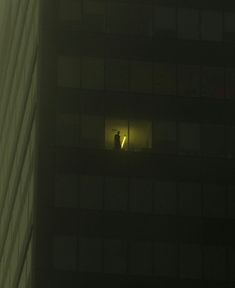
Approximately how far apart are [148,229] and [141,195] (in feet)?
6.30

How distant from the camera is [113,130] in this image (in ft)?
243

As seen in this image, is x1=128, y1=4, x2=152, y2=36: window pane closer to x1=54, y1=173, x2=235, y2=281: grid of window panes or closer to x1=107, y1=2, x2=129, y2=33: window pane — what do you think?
x1=107, y1=2, x2=129, y2=33: window pane

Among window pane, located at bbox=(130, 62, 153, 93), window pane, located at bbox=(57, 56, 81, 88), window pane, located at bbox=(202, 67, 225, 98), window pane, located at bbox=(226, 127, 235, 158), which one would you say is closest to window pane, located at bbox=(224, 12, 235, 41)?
window pane, located at bbox=(202, 67, 225, 98)

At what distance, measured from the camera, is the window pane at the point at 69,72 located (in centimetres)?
7462

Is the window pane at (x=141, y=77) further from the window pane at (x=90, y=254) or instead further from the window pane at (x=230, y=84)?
the window pane at (x=90, y=254)

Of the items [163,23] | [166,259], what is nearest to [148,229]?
[166,259]

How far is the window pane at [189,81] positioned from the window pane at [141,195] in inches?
246

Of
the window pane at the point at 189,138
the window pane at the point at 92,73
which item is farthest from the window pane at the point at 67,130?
the window pane at the point at 189,138

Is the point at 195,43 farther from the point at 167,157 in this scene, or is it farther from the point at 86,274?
the point at 86,274

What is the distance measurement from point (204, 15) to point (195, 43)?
1779mm

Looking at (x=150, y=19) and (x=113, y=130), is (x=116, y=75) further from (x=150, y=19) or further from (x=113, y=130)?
(x=150, y=19)

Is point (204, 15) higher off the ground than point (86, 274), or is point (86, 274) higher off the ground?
point (204, 15)

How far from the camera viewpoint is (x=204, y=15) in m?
77.8

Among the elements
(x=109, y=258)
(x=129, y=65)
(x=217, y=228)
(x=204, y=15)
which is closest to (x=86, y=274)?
(x=109, y=258)
